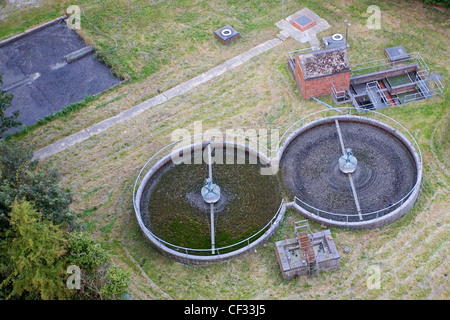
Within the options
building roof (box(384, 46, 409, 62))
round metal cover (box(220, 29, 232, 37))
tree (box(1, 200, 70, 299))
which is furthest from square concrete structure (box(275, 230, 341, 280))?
round metal cover (box(220, 29, 232, 37))

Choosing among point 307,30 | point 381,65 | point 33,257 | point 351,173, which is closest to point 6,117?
point 33,257

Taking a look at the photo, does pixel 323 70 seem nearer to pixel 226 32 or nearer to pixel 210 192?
pixel 226 32

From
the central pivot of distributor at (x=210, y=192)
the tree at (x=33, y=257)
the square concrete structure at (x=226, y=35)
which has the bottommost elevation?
the central pivot of distributor at (x=210, y=192)

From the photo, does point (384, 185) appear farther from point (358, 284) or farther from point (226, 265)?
point (226, 265)

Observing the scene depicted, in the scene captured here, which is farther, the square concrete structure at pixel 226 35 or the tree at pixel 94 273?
the square concrete structure at pixel 226 35

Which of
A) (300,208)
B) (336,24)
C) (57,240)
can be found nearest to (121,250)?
(57,240)

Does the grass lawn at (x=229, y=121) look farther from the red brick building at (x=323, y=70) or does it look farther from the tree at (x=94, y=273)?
the tree at (x=94, y=273)

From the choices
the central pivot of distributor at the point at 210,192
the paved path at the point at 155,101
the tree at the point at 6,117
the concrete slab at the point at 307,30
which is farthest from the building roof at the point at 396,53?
the tree at the point at 6,117
